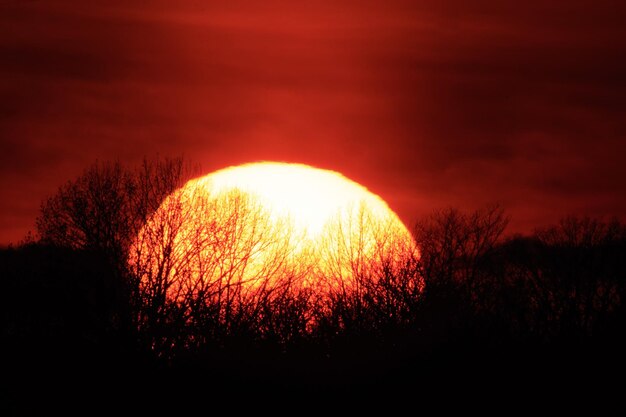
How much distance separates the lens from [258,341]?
185 feet

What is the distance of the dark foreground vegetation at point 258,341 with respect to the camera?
49.7 metres

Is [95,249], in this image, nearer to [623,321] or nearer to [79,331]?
[79,331]

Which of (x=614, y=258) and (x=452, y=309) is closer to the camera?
(x=452, y=309)

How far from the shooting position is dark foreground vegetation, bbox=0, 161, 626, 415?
49.7 m

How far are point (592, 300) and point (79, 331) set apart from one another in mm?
35506

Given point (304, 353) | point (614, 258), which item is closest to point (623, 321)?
point (614, 258)

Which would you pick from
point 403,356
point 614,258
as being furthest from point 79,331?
point 614,258

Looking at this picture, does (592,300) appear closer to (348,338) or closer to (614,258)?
(614,258)

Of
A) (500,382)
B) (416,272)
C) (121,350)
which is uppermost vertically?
(416,272)

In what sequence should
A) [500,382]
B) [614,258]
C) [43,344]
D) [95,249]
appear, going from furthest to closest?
1. [614,258]
2. [95,249]
3. [43,344]
4. [500,382]

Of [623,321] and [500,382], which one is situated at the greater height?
[623,321]

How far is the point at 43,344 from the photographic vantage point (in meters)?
53.5

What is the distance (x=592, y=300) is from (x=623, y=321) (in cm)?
472

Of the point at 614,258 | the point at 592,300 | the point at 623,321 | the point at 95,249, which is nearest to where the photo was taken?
the point at 95,249
